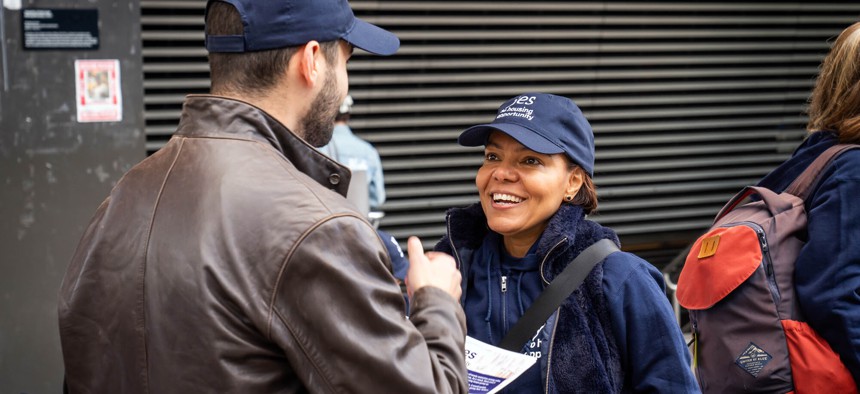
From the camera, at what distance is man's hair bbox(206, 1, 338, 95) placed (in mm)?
2160

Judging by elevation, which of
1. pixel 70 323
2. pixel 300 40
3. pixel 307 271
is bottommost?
pixel 70 323

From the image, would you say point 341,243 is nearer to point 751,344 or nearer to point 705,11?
point 751,344

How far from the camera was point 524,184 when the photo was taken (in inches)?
111

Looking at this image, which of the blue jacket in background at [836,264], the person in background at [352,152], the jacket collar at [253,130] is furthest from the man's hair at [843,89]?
the person in background at [352,152]

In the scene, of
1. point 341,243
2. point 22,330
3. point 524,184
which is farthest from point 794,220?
point 22,330

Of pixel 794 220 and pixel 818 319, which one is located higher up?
pixel 794 220

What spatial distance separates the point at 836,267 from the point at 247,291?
1.76m

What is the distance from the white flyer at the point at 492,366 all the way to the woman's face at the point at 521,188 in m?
0.40

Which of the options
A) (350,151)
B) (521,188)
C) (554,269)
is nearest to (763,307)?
(554,269)

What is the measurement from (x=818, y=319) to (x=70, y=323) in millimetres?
2014

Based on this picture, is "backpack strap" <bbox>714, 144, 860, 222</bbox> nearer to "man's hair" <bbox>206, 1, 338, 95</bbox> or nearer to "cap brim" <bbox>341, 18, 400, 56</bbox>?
"cap brim" <bbox>341, 18, 400, 56</bbox>

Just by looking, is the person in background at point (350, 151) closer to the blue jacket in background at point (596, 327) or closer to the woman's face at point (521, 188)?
the woman's face at point (521, 188)

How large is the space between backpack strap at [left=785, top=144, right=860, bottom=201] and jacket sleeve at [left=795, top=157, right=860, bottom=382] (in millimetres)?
36

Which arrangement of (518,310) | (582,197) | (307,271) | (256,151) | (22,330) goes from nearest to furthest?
(307,271), (256,151), (518,310), (582,197), (22,330)
